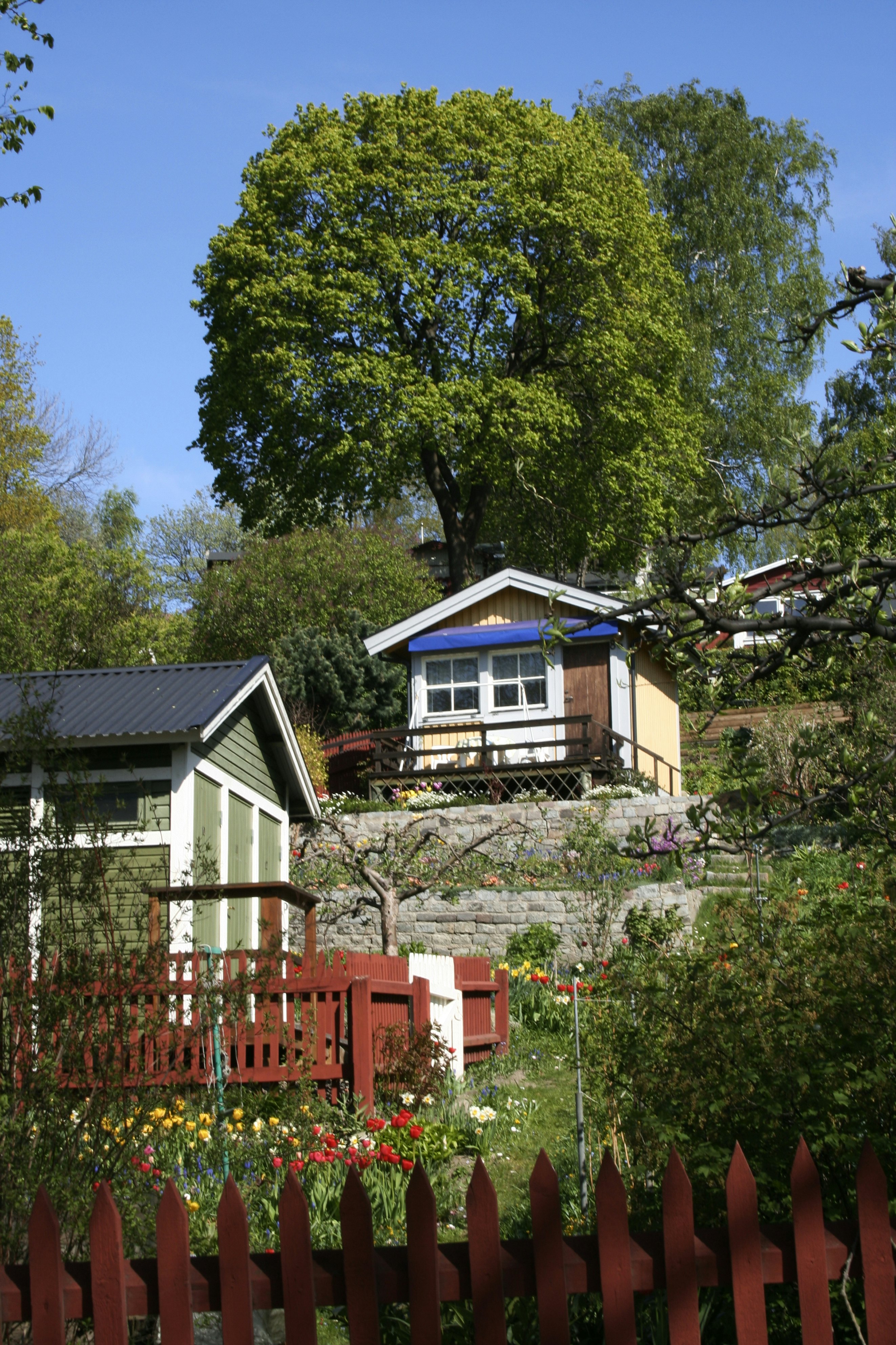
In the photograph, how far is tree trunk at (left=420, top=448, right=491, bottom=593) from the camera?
29.9 metres

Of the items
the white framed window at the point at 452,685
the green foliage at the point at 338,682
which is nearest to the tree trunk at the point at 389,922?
the white framed window at the point at 452,685

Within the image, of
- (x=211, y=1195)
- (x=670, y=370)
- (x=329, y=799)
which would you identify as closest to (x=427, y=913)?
(x=329, y=799)

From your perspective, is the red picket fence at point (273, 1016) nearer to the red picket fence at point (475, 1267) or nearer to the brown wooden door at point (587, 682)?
the red picket fence at point (475, 1267)

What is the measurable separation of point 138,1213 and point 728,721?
24.9 m

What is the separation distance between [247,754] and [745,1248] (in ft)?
39.9

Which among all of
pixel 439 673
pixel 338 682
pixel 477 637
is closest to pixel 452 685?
pixel 439 673

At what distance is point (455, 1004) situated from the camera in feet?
34.6

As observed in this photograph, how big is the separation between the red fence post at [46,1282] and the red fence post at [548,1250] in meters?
1.15

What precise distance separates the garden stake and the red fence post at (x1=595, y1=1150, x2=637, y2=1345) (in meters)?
2.97

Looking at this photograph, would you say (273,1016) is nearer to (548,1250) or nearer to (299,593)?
(548,1250)

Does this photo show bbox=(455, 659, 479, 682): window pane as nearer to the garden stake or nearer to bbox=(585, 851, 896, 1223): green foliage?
the garden stake

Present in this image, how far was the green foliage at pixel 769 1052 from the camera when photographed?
13.6 ft

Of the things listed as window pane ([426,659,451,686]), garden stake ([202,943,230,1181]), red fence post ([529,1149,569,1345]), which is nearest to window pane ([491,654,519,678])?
window pane ([426,659,451,686])

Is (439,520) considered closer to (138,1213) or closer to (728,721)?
(728,721)
